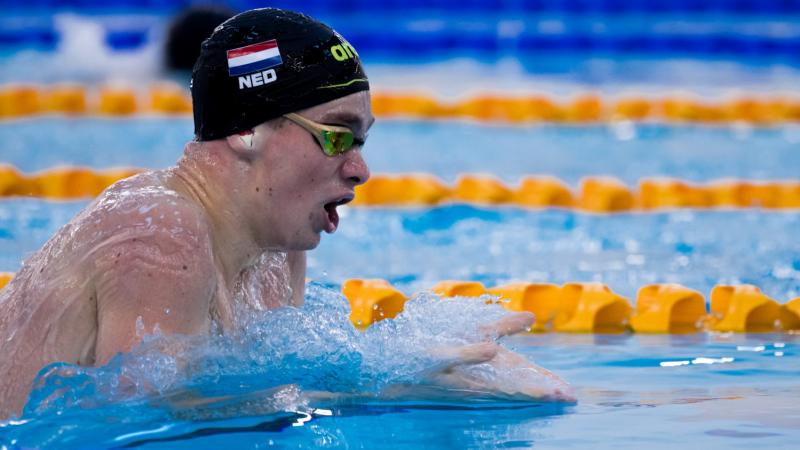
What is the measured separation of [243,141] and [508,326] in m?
0.82

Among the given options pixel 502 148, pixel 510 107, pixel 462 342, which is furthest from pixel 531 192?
pixel 462 342

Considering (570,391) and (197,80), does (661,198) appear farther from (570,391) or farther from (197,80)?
(197,80)

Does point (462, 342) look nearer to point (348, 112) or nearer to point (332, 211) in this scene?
point (332, 211)

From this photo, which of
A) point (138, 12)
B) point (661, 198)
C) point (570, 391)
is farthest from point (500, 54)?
point (570, 391)

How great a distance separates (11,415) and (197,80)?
80 centimetres

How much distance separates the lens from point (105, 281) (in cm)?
223

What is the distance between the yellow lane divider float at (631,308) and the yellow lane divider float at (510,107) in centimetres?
507

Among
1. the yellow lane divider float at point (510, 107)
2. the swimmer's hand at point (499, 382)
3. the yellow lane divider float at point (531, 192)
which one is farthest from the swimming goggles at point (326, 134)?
the yellow lane divider float at point (510, 107)

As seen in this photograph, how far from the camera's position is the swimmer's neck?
8.09ft

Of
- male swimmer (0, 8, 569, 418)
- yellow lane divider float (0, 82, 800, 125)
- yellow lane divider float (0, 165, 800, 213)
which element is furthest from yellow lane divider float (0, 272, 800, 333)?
yellow lane divider float (0, 82, 800, 125)

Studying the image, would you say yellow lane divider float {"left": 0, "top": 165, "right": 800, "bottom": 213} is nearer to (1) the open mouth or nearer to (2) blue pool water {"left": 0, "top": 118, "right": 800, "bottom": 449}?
(2) blue pool water {"left": 0, "top": 118, "right": 800, "bottom": 449}

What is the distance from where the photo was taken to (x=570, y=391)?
2.92 meters

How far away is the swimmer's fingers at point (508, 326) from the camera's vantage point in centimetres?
283

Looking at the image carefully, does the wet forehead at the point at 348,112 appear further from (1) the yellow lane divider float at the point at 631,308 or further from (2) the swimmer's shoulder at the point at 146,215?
(1) the yellow lane divider float at the point at 631,308
